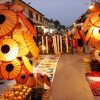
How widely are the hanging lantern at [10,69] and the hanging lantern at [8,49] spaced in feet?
0.41

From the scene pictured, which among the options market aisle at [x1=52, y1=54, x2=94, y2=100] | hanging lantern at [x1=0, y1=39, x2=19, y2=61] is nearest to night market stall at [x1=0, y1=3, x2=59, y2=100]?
hanging lantern at [x1=0, y1=39, x2=19, y2=61]

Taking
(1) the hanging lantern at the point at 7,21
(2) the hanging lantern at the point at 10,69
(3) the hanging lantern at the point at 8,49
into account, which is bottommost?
(2) the hanging lantern at the point at 10,69

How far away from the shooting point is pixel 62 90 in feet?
26.5

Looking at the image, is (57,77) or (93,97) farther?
(57,77)

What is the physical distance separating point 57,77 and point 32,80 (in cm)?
639

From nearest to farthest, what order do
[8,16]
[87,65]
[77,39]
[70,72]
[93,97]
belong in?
[8,16], [77,39], [93,97], [70,72], [87,65]

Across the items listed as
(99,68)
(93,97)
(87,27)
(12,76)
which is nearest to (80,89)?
(93,97)

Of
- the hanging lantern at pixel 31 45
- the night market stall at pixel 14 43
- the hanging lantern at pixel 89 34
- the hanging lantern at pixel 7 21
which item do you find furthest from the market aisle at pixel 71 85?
the hanging lantern at pixel 7 21

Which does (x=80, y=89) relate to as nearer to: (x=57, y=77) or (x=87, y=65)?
(x=57, y=77)

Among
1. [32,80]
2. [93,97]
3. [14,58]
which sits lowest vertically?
[93,97]

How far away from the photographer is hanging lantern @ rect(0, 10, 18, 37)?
2623mm

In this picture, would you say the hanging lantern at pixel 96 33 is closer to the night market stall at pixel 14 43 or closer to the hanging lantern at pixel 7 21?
the night market stall at pixel 14 43

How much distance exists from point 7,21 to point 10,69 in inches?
22.5

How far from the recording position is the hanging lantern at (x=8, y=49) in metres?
2.69
